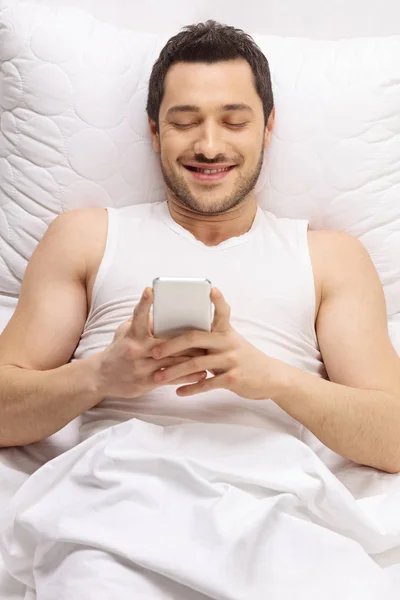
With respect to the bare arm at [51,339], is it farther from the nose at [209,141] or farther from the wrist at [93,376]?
the nose at [209,141]

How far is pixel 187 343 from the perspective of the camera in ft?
3.20

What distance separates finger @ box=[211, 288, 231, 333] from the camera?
37.0 inches

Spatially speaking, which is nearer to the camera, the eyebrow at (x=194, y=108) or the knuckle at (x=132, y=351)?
the knuckle at (x=132, y=351)

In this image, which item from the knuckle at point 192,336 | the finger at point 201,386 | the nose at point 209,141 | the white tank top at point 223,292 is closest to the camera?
Answer: the knuckle at point 192,336

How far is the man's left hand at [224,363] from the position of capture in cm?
99

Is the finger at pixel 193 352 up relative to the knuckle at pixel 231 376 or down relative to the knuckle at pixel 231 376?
up

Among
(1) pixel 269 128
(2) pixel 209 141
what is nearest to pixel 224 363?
(2) pixel 209 141

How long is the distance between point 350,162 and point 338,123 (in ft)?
0.26

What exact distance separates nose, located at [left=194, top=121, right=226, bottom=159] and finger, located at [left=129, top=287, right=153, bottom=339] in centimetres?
44

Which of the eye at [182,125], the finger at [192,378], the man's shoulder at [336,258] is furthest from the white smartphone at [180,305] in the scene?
the eye at [182,125]

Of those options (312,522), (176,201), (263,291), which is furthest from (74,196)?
(312,522)

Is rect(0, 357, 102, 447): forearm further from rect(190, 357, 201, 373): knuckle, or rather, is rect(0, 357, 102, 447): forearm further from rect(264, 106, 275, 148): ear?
rect(264, 106, 275, 148): ear

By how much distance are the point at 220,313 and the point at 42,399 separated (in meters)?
0.34

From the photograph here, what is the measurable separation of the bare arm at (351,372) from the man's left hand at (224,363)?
0.04 m
